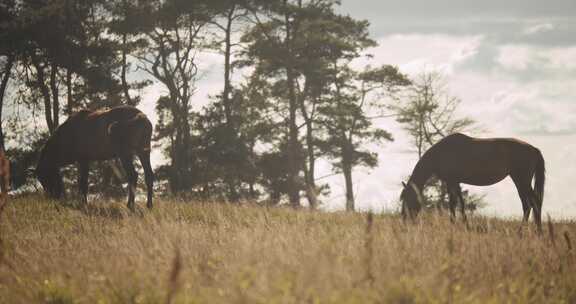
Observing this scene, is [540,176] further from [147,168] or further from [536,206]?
[147,168]

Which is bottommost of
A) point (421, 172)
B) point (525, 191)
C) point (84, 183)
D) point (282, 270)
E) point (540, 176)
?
point (282, 270)

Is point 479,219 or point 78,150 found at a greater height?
point 78,150

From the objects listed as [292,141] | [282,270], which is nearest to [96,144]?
[282,270]

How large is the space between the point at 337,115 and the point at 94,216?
18.6m

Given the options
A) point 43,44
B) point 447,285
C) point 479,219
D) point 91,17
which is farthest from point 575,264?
point 91,17

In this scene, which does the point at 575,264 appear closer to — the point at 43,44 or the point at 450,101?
the point at 43,44

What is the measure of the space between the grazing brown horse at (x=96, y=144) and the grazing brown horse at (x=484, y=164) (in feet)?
19.2

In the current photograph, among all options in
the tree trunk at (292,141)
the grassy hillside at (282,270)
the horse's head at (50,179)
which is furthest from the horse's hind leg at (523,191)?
the tree trunk at (292,141)

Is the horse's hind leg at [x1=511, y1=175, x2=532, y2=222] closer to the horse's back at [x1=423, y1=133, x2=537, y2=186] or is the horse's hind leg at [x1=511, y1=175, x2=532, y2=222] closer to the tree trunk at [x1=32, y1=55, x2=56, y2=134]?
the horse's back at [x1=423, y1=133, x2=537, y2=186]

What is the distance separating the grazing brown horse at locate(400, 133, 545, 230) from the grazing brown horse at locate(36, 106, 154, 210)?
5.86 meters

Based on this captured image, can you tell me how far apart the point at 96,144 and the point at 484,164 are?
28.4 feet

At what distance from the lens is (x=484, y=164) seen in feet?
33.8

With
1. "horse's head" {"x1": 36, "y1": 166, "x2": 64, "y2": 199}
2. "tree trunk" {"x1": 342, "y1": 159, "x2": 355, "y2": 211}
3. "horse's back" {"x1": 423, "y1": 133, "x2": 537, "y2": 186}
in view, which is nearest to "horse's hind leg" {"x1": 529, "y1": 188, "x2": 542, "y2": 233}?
"horse's back" {"x1": 423, "y1": 133, "x2": 537, "y2": 186}

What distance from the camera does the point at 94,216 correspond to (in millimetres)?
7840
